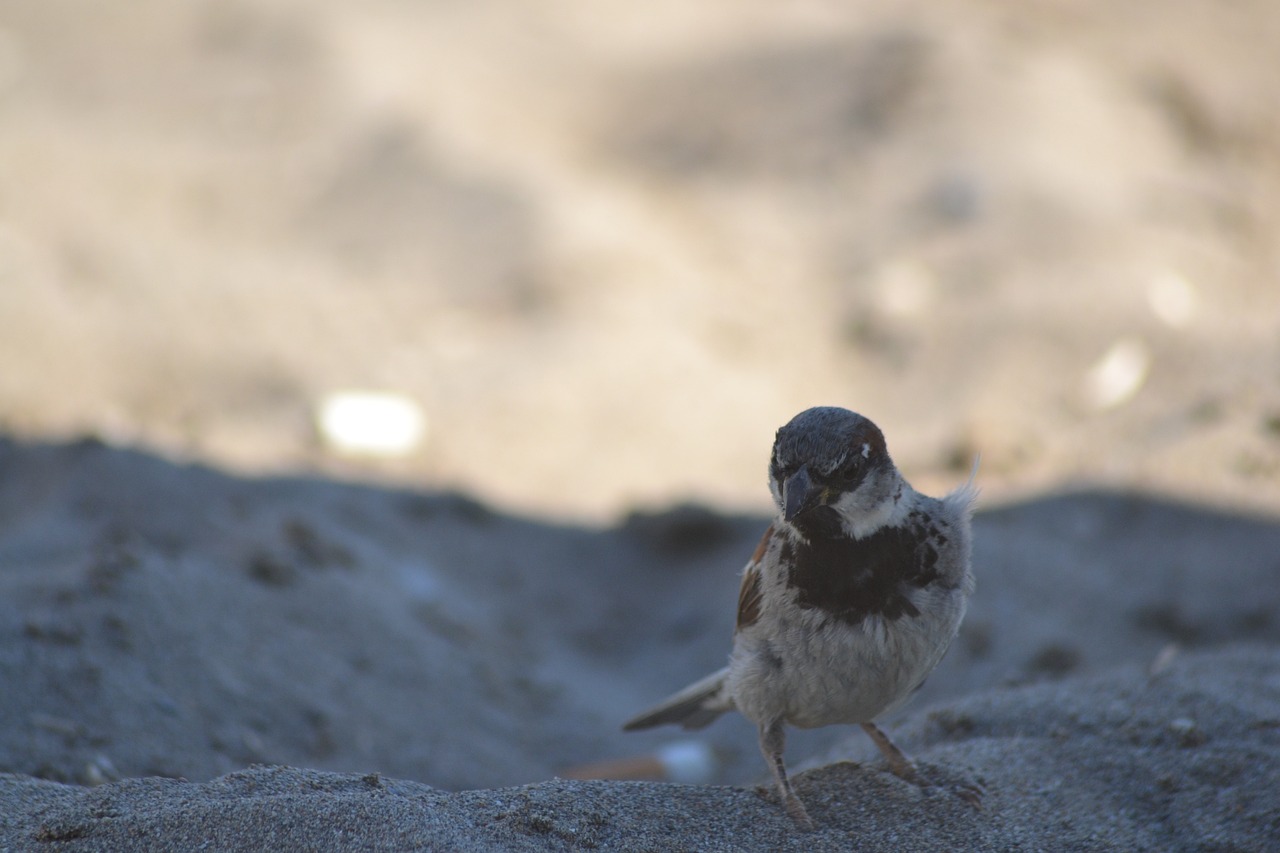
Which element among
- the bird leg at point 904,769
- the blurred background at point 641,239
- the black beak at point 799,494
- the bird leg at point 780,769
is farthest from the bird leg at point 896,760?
the blurred background at point 641,239

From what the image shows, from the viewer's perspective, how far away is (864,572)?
9.11ft

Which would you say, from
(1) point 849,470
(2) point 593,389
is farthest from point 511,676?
(2) point 593,389

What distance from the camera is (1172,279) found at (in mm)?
6926

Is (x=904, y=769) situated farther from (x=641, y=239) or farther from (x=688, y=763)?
(x=641, y=239)

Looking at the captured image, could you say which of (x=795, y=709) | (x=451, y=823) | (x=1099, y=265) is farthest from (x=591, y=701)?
(x=1099, y=265)

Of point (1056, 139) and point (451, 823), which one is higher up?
point (1056, 139)

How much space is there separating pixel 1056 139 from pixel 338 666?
6592 millimetres

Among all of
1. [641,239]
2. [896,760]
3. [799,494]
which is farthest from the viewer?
[641,239]

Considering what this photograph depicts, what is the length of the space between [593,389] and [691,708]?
126 inches

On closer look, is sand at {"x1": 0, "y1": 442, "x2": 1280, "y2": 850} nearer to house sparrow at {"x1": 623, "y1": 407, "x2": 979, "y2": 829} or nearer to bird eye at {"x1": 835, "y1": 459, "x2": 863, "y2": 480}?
house sparrow at {"x1": 623, "y1": 407, "x2": 979, "y2": 829}

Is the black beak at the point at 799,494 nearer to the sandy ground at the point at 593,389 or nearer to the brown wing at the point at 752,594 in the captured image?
the brown wing at the point at 752,594

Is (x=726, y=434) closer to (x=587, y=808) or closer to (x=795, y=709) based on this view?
(x=795, y=709)

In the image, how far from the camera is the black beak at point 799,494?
2.70 metres

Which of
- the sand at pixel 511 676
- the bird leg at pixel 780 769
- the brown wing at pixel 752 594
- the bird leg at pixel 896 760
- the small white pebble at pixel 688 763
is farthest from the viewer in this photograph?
the small white pebble at pixel 688 763
